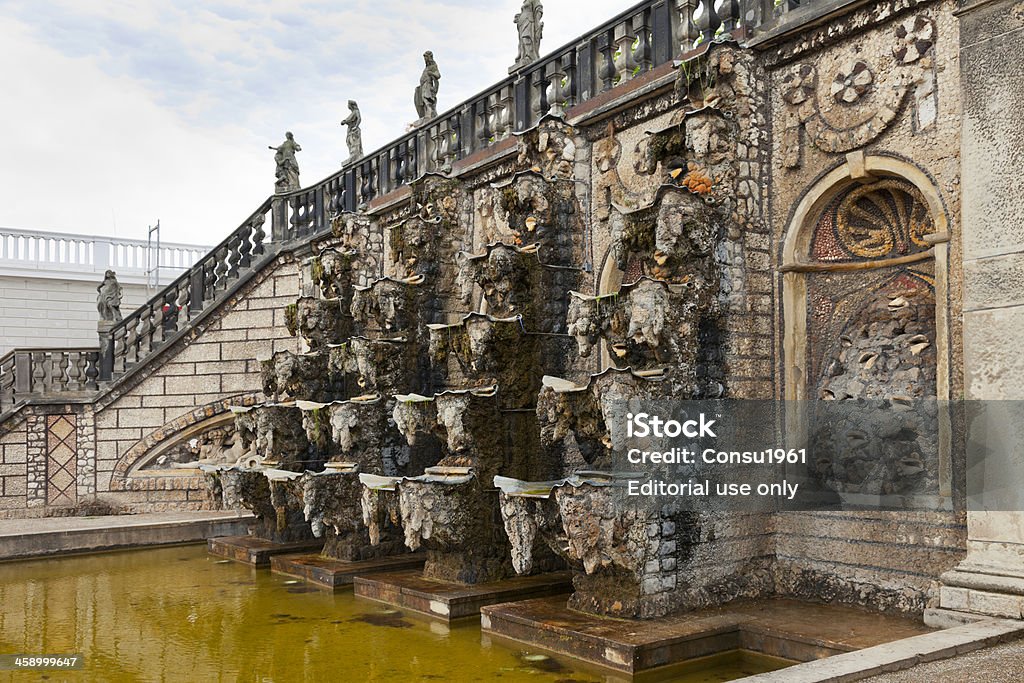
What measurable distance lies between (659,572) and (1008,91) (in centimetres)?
367

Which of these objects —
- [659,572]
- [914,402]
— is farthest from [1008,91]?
[659,572]

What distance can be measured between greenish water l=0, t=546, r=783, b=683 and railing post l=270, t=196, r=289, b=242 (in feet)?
22.3

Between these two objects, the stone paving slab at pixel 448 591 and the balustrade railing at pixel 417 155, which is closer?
the stone paving slab at pixel 448 591

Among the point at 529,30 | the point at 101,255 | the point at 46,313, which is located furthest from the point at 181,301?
the point at 529,30

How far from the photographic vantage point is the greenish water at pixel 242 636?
632cm

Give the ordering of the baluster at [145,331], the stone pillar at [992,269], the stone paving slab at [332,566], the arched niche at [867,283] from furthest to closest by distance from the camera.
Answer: the baluster at [145,331], the stone paving slab at [332,566], the arched niche at [867,283], the stone pillar at [992,269]

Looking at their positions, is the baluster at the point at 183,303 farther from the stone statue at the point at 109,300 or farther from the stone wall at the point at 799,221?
the stone wall at the point at 799,221

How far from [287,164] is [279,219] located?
98cm

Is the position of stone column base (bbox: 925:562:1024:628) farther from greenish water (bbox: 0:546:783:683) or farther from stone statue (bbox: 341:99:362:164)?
stone statue (bbox: 341:99:362:164)

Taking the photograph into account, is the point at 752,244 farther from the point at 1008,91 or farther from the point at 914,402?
the point at 1008,91

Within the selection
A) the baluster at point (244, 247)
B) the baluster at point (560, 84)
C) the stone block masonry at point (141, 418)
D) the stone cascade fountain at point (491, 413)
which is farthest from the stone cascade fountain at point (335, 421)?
the baluster at point (244, 247)

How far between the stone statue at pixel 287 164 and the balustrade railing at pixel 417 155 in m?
0.33

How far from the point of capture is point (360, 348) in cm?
1012

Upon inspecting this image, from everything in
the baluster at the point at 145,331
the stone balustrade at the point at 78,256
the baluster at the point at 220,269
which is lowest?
the baluster at the point at 145,331
